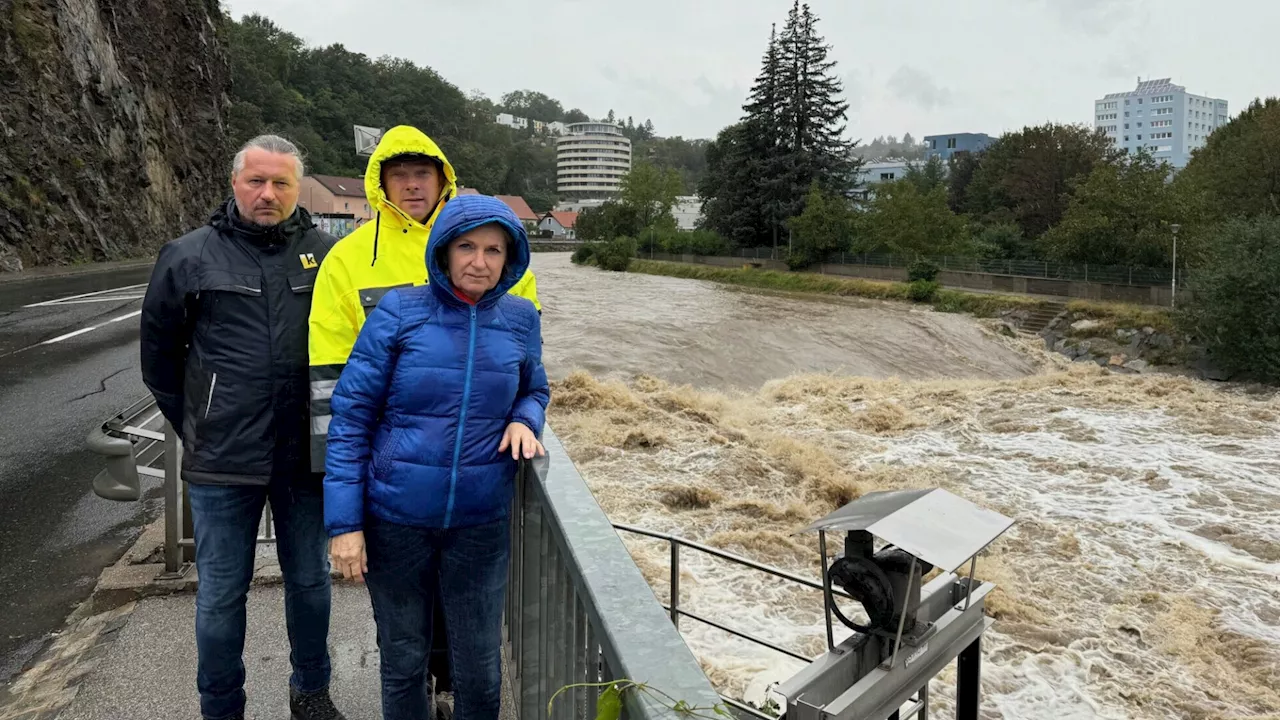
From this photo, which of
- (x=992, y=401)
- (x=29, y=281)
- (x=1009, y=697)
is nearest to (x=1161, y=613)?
(x=1009, y=697)

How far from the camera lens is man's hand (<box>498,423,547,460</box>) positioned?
264 centimetres

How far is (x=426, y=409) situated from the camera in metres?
2.66

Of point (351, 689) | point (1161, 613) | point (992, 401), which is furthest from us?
point (992, 401)

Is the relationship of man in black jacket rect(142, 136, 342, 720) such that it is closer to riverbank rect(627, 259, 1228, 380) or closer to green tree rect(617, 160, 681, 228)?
riverbank rect(627, 259, 1228, 380)

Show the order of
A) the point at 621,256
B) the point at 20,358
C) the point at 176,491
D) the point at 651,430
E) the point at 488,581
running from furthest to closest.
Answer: the point at 621,256 < the point at 651,430 < the point at 20,358 < the point at 176,491 < the point at 488,581

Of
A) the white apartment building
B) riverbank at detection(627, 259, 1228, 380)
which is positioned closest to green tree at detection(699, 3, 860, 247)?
riverbank at detection(627, 259, 1228, 380)

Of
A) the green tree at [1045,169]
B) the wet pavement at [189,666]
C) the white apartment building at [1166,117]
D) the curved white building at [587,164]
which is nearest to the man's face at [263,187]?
the wet pavement at [189,666]

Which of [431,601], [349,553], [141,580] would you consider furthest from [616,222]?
[349,553]

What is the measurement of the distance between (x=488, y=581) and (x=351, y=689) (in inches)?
51.7

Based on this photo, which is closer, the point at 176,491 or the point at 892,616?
the point at 892,616

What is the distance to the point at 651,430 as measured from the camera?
50.3 ft

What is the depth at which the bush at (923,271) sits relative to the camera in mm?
43969

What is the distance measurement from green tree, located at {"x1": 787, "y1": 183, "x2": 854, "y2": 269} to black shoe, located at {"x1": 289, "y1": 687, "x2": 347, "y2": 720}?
171 ft

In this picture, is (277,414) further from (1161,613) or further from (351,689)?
(1161,613)
